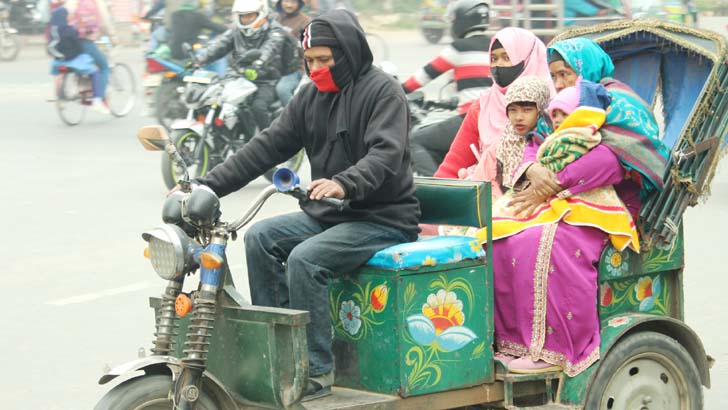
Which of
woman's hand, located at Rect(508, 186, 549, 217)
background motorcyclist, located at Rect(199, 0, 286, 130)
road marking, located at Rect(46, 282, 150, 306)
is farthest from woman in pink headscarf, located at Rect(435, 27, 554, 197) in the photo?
background motorcyclist, located at Rect(199, 0, 286, 130)

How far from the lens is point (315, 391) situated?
13.2ft

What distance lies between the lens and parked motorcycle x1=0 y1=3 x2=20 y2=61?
26000 millimetres

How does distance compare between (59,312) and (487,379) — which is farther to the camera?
(59,312)

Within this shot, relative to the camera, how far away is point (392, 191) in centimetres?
421

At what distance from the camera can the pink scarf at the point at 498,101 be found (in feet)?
17.0

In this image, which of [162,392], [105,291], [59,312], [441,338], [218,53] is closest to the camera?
[162,392]

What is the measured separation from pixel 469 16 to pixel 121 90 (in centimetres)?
999

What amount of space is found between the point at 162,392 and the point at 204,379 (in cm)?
15

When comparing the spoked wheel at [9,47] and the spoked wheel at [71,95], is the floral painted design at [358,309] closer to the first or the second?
the spoked wheel at [71,95]

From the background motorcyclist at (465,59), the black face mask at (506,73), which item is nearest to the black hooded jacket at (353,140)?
the black face mask at (506,73)

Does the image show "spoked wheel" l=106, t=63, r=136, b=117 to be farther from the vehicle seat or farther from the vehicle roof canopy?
the vehicle seat

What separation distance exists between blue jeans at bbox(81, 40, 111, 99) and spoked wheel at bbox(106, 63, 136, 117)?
66 centimetres

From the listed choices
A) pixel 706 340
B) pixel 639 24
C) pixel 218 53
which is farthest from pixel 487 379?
pixel 218 53

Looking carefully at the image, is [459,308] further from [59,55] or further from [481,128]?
[59,55]
